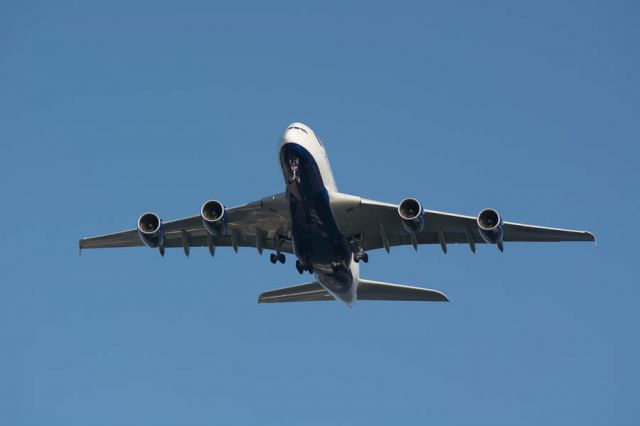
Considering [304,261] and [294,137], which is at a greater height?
[294,137]

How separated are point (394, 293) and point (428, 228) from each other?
3.47 m

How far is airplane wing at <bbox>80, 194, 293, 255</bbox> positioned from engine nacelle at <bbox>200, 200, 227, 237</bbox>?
1061 mm

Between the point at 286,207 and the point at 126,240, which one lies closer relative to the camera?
the point at 286,207

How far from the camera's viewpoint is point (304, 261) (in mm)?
43094

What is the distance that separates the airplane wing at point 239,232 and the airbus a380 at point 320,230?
4cm

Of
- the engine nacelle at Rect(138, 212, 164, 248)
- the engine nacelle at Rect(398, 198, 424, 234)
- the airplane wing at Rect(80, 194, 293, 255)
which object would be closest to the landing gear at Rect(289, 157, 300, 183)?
the airplane wing at Rect(80, 194, 293, 255)

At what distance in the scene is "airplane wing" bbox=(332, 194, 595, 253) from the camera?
41719 millimetres

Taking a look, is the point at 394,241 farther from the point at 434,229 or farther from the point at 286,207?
the point at 286,207

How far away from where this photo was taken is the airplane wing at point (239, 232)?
42688mm

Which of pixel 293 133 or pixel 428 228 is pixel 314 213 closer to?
pixel 293 133

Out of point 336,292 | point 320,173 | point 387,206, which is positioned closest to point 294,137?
point 320,173

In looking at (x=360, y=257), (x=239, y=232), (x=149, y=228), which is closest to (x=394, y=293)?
(x=360, y=257)

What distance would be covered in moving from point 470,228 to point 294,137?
761cm

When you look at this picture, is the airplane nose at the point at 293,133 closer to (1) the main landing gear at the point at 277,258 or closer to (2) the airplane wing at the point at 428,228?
(2) the airplane wing at the point at 428,228
